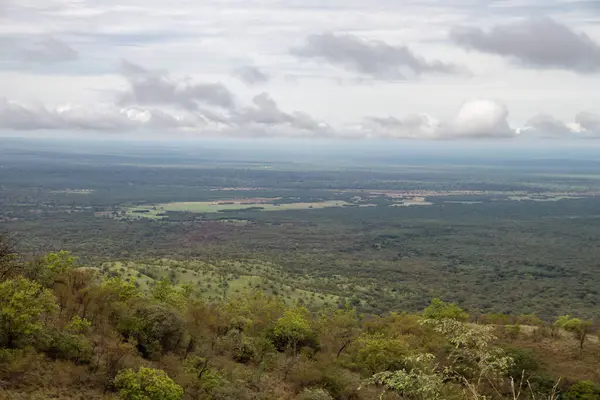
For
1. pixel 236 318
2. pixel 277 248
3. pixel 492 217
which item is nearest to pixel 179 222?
pixel 277 248

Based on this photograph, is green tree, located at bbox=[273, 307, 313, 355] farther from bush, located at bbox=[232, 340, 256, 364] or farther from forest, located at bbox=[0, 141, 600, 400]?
bush, located at bbox=[232, 340, 256, 364]

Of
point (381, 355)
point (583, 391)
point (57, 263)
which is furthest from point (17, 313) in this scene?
point (583, 391)

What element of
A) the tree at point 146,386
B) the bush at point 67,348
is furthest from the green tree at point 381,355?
the bush at point 67,348

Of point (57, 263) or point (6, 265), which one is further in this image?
point (57, 263)

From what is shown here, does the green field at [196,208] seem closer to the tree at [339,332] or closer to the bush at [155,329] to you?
the tree at [339,332]

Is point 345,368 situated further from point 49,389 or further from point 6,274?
point 6,274

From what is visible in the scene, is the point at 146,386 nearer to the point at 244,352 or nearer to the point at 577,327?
the point at 244,352

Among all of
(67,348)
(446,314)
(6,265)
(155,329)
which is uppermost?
(6,265)
